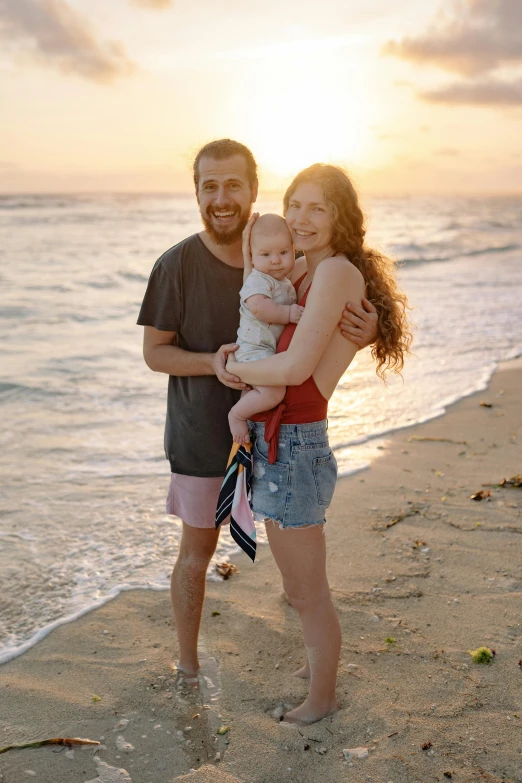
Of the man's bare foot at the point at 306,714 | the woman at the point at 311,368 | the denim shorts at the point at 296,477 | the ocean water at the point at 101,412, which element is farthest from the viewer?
the ocean water at the point at 101,412

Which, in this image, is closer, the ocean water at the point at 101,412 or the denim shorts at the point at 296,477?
the denim shorts at the point at 296,477

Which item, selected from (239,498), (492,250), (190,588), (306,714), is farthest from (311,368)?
(492,250)

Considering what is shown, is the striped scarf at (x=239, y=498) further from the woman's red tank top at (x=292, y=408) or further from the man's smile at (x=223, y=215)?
the man's smile at (x=223, y=215)

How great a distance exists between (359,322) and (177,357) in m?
0.89

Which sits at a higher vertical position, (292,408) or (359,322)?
(359,322)

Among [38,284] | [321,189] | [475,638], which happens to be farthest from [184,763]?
[38,284]

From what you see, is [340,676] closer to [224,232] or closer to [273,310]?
[273,310]

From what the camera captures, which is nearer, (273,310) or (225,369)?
(273,310)

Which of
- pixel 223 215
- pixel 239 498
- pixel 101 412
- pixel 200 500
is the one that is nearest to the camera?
pixel 239 498

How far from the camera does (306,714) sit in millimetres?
3027

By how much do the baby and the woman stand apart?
0.05 meters

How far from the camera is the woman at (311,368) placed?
2639 mm

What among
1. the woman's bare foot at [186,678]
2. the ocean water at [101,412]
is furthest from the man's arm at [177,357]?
the woman's bare foot at [186,678]

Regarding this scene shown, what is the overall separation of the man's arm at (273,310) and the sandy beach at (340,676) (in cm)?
176
